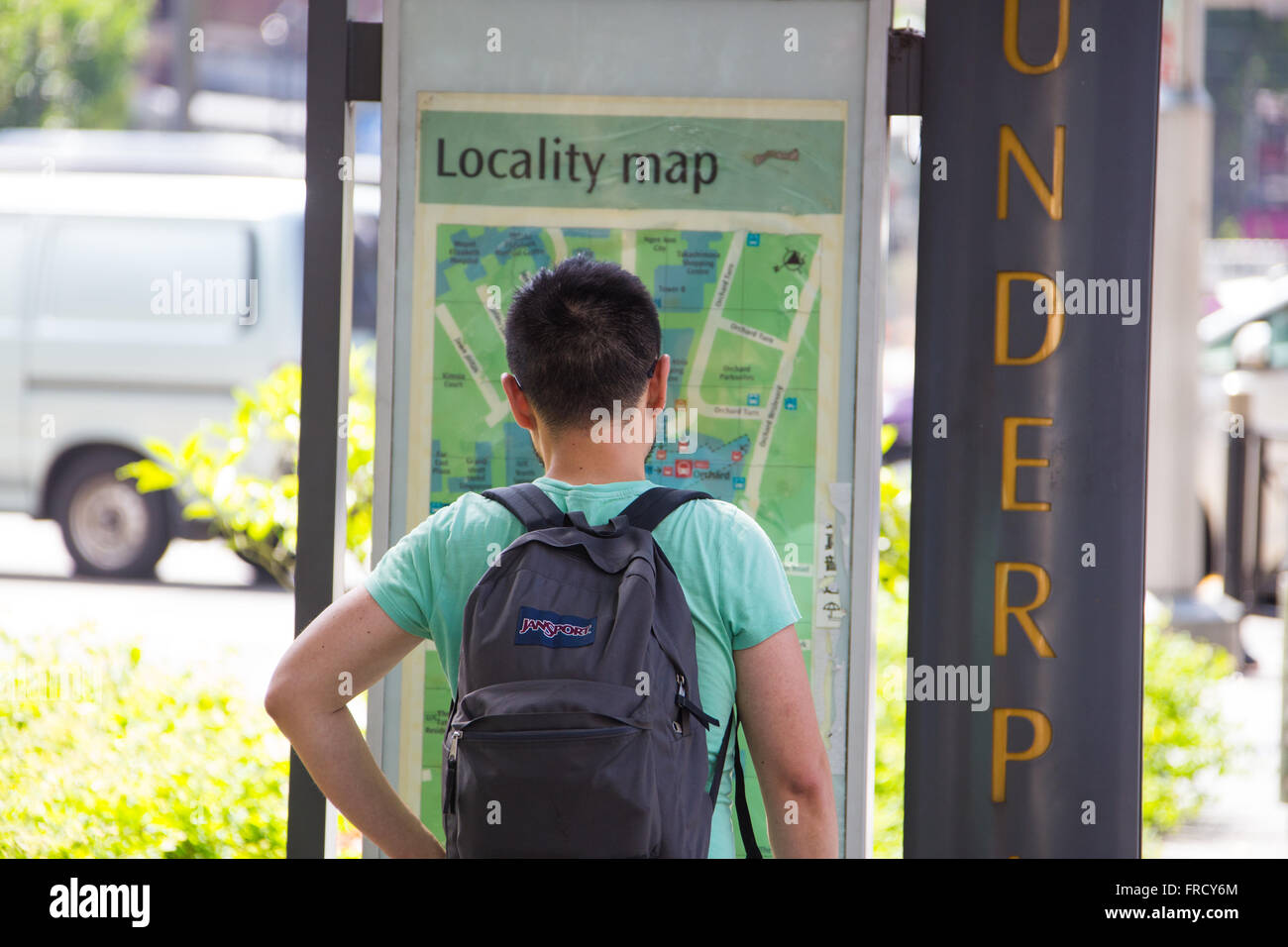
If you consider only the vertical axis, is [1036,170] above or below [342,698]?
above

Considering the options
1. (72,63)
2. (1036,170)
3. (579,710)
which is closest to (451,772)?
(579,710)

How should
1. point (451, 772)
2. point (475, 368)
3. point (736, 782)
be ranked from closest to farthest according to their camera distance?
point (451, 772) < point (736, 782) < point (475, 368)

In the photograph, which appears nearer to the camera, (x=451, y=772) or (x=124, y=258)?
(x=451, y=772)

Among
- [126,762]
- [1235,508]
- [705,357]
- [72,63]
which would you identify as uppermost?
[72,63]

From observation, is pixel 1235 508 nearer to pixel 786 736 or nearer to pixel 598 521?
pixel 786 736

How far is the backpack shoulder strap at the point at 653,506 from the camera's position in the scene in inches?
75.8

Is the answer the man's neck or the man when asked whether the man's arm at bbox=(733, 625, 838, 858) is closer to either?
the man

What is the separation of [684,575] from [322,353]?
52.2 inches

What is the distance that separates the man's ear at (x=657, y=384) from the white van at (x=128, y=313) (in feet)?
21.4

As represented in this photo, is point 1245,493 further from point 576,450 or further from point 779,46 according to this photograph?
point 576,450

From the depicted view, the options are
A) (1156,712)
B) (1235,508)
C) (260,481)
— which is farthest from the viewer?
(1235,508)

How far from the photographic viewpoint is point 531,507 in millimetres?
1941

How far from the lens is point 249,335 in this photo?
823 cm

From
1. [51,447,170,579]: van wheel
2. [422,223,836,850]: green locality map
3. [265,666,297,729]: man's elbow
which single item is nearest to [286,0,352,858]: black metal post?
[422,223,836,850]: green locality map
